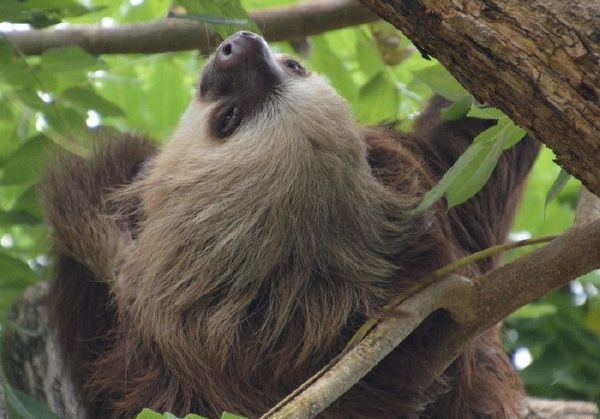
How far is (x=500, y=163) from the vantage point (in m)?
4.88

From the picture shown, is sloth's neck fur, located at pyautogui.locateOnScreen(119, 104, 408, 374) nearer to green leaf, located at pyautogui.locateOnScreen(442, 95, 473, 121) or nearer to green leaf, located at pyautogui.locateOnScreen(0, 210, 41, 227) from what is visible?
green leaf, located at pyautogui.locateOnScreen(442, 95, 473, 121)

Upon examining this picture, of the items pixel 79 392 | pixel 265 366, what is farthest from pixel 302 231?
pixel 79 392

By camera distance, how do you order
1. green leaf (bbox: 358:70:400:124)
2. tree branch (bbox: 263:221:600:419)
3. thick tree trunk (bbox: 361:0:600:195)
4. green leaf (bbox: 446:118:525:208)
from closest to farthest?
thick tree trunk (bbox: 361:0:600:195), tree branch (bbox: 263:221:600:419), green leaf (bbox: 446:118:525:208), green leaf (bbox: 358:70:400:124)

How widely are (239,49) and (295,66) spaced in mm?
429

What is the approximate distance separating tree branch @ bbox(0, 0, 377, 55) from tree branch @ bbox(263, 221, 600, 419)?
2145 mm

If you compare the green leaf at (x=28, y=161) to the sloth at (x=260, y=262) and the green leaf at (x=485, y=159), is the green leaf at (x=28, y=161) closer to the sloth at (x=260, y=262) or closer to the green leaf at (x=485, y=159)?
the sloth at (x=260, y=262)

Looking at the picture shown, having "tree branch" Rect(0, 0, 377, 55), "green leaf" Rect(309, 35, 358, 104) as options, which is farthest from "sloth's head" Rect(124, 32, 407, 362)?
"green leaf" Rect(309, 35, 358, 104)

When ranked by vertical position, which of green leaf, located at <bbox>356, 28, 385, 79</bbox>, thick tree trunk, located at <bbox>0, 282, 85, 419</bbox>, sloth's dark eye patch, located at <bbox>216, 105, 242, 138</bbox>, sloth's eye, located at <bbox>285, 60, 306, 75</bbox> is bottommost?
thick tree trunk, located at <bbox>0, 282, 85, 419</bbox>

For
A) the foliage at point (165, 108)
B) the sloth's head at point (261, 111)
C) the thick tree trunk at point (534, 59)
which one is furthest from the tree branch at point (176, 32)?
the thick tree trunk at point (534, 59)

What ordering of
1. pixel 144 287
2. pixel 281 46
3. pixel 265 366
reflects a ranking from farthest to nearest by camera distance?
pixel 281 46 → pixel 144 287 → pixel 265 366

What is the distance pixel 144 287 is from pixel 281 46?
259 centimetres

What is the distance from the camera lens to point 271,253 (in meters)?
3.95

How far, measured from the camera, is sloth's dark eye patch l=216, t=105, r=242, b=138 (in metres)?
4.29

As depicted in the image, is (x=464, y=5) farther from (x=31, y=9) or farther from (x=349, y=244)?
(x=31, y=9)
